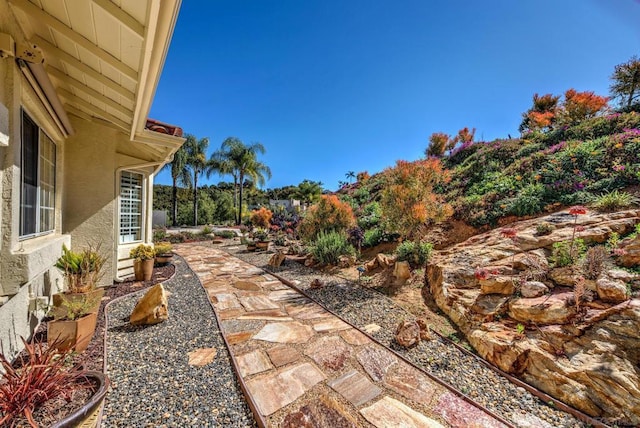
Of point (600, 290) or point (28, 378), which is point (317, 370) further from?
point (600, 290)

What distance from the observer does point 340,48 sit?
8.09m

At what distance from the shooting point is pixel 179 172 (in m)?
21.0

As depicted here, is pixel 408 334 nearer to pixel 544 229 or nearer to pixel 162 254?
pixel 544 229

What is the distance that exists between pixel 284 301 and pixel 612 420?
13.8ft

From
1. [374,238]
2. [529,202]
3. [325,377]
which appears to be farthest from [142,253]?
[529,202]

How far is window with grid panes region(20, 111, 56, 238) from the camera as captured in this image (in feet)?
9.25

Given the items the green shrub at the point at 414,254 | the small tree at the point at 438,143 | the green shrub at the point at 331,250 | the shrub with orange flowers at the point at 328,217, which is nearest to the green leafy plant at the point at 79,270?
the green shrub at the point at 331,250

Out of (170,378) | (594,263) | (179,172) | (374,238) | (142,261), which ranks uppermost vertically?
(179,172)

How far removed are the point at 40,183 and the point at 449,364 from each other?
580cm

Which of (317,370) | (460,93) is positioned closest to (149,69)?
(317,370)

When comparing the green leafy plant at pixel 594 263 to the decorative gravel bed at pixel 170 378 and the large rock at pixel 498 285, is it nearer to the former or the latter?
the large rock at pixel 498 285

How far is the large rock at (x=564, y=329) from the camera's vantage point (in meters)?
2.24

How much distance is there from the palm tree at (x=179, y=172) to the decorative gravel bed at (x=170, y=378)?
19279mm

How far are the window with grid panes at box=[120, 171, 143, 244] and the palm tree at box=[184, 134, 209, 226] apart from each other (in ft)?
53.5
